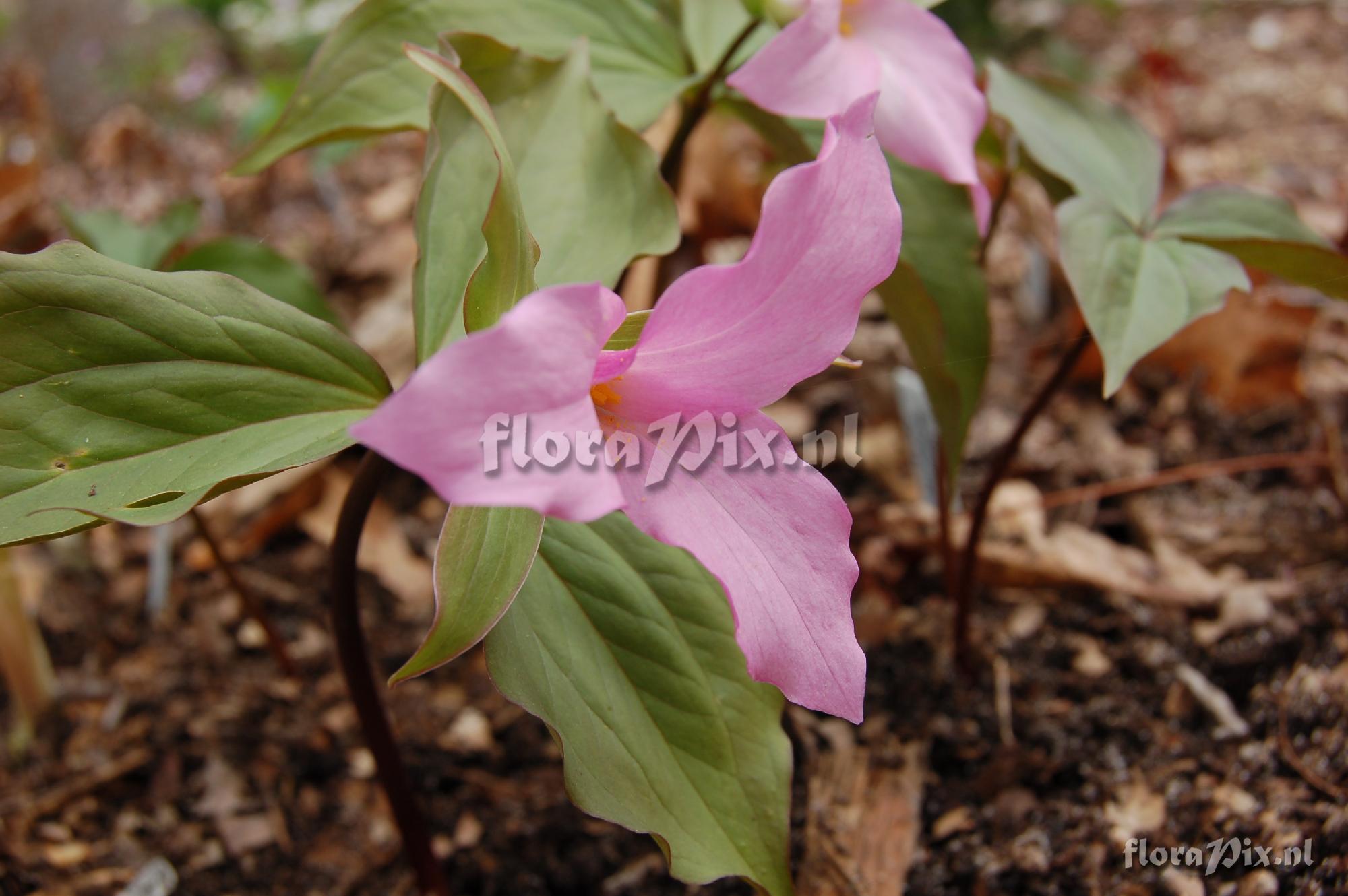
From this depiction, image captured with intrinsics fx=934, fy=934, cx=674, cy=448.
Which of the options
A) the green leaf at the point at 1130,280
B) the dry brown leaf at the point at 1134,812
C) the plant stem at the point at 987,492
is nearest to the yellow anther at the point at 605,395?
the green leaf at the point at 1130,280

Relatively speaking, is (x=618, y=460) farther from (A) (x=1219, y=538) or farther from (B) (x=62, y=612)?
(B) (x=62, y=612)

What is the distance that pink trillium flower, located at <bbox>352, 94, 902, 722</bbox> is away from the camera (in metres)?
0.48

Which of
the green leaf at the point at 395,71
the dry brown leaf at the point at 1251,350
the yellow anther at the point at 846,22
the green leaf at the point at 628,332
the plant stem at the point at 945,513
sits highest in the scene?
the green leaf at the point at 395,71

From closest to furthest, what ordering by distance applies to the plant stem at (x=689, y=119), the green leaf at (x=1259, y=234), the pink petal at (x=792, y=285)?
the pink petal at (x=792, y=285), the green leaf at (x=1259, y=234), the plant stem at (x=689, y=119)

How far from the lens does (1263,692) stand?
43.3 inches

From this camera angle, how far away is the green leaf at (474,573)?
60cm

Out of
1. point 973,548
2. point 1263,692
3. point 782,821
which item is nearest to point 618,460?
point 782,821

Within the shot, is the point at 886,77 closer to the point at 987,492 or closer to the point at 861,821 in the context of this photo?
the point at 987,492

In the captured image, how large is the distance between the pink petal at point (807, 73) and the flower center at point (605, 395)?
0.31m

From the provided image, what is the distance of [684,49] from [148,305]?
698 mm

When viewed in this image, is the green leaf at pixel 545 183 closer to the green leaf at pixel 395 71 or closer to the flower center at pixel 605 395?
the green leaf at pixel 395 71

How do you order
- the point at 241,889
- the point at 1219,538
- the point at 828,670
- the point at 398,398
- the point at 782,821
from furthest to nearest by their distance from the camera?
the point at 1219,538
the point at 241,889
the point at 782,821
the point at 828,670
the point at 398,398

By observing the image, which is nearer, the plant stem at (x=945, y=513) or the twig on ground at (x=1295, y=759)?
the twig on ground at (x=1295, y=759)

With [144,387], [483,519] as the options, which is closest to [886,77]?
[483,519]
